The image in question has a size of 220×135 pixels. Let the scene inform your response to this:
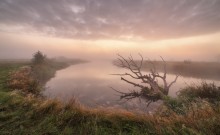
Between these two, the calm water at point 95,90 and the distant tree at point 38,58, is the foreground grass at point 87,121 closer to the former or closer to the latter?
the calm water at point 95,90

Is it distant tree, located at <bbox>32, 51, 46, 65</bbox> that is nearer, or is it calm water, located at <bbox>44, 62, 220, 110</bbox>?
calm water, located at <bbox>44, 62, 220, 110</bbox>

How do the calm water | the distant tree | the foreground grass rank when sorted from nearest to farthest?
1. the foreground grass
2. the calm water
3. the distant tree

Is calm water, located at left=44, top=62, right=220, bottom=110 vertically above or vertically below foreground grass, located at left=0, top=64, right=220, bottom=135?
below

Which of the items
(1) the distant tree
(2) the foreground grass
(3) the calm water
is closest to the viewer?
(2) the foreground grass

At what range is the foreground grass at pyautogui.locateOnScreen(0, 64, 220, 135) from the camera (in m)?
3.95

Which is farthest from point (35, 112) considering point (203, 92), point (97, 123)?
point (203, 92)

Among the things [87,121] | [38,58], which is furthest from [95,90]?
[38,58]

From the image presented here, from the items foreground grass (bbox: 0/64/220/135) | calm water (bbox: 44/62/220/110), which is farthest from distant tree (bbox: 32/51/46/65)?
foreground grass (bbox: 0/64/220/135)

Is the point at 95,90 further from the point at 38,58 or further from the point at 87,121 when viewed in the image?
the point at 38,58

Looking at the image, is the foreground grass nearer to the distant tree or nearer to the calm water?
the calm water

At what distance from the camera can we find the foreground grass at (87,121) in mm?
3951

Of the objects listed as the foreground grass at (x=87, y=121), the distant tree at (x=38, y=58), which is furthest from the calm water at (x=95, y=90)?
the distant tree at (x=38, y=58)

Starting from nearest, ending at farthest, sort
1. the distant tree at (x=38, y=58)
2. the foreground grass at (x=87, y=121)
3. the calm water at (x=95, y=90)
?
the foreground grass at (x=87, y=121), the calm water at (x=95, y=90), the distant tree at (x=38, y=58)

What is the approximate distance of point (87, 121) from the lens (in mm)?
4820
